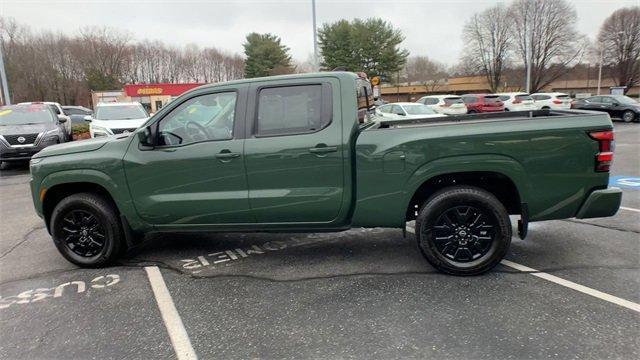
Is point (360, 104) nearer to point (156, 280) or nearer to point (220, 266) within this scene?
point (220, 266)

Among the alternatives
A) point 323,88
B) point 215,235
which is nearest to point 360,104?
point 323,88

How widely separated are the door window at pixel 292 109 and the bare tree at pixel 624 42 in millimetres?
66171

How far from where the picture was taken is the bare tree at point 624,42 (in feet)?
189

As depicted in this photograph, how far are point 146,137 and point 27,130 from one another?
9968 mm

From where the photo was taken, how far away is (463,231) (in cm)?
393

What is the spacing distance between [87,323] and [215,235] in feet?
7.43

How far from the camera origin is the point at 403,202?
3.93 m

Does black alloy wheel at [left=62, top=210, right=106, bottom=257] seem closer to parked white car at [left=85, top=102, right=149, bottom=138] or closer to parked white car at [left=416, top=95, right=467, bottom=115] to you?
parked white car at [left=85, top=102, right=149, bottom=138]

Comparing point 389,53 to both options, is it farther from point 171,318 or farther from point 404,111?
point 171,318

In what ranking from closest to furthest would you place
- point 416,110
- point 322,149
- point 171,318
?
point 171,318
point 322,149
point 416,110

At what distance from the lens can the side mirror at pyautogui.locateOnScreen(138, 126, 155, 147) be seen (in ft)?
13.9

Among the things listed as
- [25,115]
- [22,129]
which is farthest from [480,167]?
[25,115]

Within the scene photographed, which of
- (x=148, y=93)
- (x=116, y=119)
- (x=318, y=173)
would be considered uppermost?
(x=148, y=93)

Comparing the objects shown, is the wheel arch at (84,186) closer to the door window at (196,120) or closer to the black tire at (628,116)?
the door window at (196,120)
